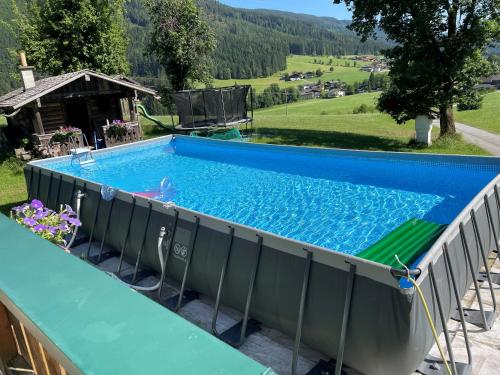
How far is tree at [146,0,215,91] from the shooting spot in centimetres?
2414

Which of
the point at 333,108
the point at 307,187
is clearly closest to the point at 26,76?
the point at 307,187

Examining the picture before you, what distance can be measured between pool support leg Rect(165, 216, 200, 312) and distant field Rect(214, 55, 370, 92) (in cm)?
10437

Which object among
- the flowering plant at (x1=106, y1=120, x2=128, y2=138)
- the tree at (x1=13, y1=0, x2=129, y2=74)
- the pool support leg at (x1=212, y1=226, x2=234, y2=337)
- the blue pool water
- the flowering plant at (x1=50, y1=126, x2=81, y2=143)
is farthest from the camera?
the tree at (x1=13, y1=0, x2=129, y2=74)

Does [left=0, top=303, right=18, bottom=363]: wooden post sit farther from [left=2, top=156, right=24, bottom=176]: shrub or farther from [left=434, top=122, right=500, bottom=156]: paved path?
[left=434, top=122, right=500, bottom=156]: paved path

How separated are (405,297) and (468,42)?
48.2ft

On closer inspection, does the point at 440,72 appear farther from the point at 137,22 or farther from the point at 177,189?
the point at 137,22

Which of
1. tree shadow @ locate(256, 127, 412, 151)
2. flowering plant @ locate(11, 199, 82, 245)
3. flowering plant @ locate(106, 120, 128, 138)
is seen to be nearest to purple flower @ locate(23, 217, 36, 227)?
flowering plant @ locate(11, 199, 82, 245)

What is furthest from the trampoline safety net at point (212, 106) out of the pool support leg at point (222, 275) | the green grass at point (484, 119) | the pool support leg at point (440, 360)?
the pool support leg at point (440, 360)

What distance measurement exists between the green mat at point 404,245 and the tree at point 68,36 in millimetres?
26173

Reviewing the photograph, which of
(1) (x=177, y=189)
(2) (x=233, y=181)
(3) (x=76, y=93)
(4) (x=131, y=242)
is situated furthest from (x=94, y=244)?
(3) (x=76, y=93)

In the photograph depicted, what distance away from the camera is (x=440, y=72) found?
15.1m

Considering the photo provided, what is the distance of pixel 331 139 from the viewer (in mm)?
19281

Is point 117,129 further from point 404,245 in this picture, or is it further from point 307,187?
point 404,245

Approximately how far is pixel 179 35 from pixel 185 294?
21.3 meters
